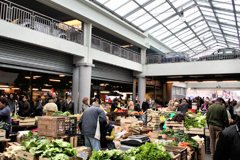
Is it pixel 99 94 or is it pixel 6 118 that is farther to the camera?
pixel 99 94

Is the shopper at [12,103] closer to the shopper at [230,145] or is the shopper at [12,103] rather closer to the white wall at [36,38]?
the white wall at [36,38]

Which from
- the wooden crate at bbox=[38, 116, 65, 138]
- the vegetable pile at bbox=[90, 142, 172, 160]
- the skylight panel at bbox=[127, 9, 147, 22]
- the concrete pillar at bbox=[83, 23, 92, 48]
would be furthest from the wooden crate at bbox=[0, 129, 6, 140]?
the skylight panel at bbox=[127, 9, 147, 22]

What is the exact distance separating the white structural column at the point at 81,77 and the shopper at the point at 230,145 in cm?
1256

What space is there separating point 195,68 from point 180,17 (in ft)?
17.9

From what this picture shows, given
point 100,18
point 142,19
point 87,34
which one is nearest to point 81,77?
point 87,34

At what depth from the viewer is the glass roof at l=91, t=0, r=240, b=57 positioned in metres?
17.6

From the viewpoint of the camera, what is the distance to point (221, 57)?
19781mm

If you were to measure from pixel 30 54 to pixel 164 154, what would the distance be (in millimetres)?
10446

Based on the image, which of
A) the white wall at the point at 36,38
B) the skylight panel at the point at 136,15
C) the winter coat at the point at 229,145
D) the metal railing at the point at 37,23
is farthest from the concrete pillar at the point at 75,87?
the winter coat at the point at 229,145

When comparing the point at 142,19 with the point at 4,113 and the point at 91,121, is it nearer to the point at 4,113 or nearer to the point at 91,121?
the point at 4,113

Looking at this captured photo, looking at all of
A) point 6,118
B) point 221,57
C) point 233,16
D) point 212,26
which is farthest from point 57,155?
point 212,26

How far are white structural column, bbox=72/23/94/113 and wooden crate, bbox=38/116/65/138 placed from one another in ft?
29.5

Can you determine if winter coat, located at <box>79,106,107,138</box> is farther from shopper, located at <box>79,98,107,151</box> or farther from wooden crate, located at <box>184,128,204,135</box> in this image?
wooden crate, located at <box>184,128,204,135</box>

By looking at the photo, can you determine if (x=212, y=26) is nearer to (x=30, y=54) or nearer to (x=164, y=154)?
(x=30, y=54)
